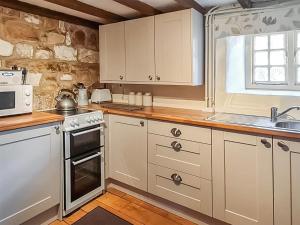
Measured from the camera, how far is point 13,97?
1988 millimetres

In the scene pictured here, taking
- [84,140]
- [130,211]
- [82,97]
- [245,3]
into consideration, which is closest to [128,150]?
[84,140]

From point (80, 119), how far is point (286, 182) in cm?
171

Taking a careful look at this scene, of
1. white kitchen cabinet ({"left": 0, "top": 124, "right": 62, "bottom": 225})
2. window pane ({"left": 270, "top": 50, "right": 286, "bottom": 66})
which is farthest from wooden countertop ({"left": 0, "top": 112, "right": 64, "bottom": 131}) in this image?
window pane ({"left": 270, "top": 50, "right": 286, "bottom": 66})

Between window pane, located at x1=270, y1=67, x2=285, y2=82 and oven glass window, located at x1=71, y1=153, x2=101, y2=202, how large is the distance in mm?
1862

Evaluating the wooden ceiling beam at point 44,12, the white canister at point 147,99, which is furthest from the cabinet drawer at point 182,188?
the wooden ceiling beam at point 44,12

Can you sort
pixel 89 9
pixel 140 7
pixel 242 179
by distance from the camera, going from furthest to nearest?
pixel 89 9 → pixel 140 7 → pixel 242 179

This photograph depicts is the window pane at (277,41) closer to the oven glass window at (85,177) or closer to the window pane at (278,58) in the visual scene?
the window pane at (278,58)

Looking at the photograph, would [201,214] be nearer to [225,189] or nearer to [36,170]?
[225,189]

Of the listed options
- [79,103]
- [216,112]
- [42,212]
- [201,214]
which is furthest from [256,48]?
[42,212]

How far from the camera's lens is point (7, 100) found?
195 centimetres

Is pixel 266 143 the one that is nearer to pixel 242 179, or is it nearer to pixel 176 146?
pixel 242 179

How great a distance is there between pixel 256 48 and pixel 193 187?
56.5 inches

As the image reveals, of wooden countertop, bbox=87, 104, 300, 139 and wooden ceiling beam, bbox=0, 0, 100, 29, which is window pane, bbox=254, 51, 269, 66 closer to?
wooden countertop, bbox=87, 104, 300, 139

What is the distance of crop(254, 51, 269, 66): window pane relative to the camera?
7.52 feet
